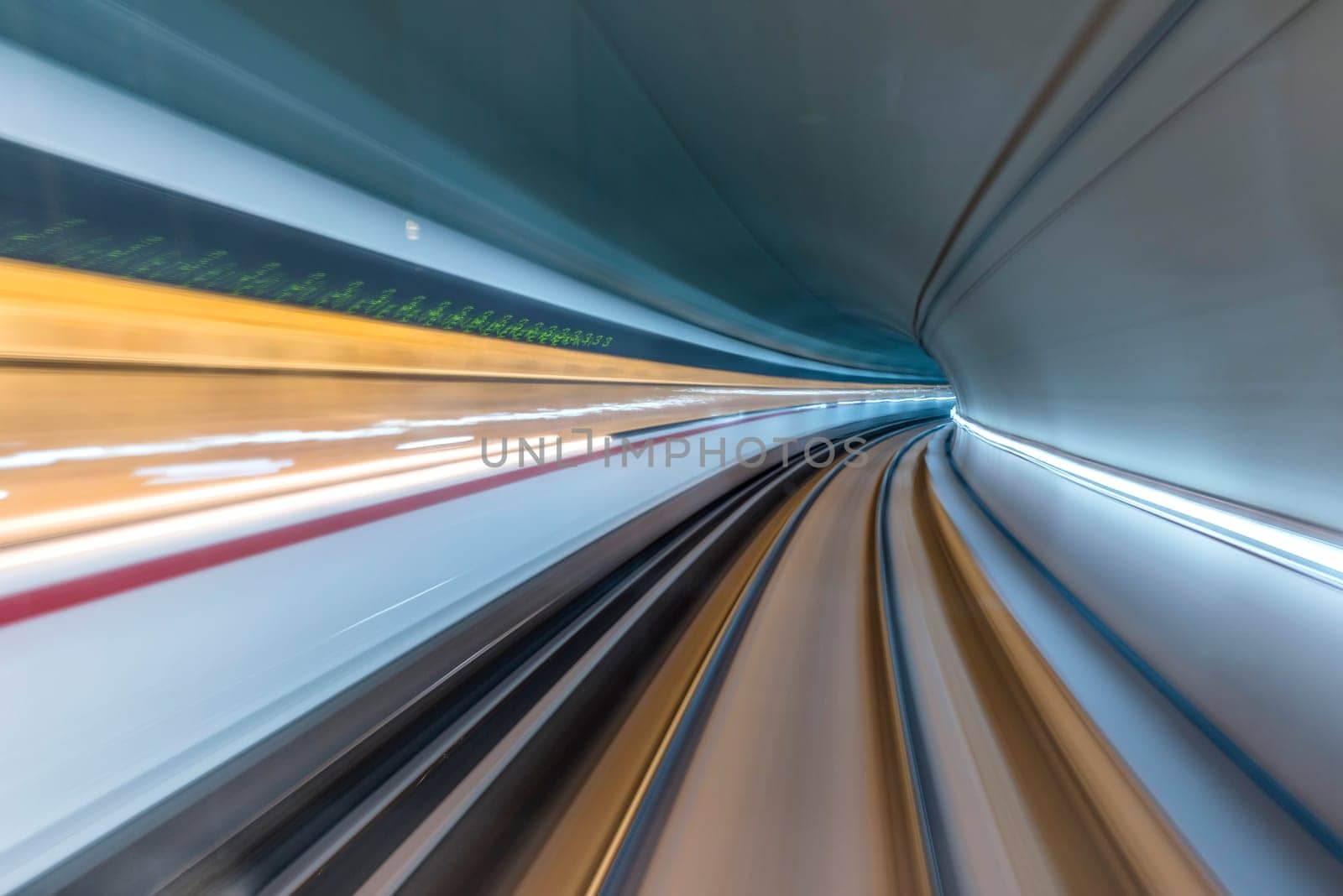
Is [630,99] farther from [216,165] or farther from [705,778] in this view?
[705,778]

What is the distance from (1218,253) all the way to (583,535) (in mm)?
3334

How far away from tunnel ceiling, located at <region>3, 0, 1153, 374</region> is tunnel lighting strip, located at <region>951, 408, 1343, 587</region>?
4.68 feet

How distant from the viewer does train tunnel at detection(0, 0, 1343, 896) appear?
1.34 m

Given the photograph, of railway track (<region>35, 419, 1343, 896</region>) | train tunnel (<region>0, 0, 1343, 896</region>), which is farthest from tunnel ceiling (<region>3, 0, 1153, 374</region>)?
railway track (<region>35, 419, 1343, 896</region>)

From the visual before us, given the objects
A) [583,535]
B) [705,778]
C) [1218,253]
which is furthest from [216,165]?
[1218,253]

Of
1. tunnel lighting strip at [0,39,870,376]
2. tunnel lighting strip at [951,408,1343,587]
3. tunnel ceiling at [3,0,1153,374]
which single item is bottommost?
tunnel lighting strip at [951,408,1343,587]

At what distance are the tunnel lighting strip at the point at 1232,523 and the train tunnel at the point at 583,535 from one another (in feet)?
0.05

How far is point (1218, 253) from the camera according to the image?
171 centimetres

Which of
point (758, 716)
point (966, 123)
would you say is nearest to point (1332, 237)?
point (966, 123)

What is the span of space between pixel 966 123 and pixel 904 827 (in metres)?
2.72

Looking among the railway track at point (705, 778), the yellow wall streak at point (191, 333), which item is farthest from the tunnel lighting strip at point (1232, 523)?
the yellow wall streak at point (191, 333)

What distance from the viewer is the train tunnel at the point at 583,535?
1345 mm

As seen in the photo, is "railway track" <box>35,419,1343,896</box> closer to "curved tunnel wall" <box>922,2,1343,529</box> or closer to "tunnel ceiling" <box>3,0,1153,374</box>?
"curved tunnel wall" <box>922,2,1343,529</box>

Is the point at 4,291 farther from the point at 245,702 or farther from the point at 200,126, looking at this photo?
the point at 245,702
